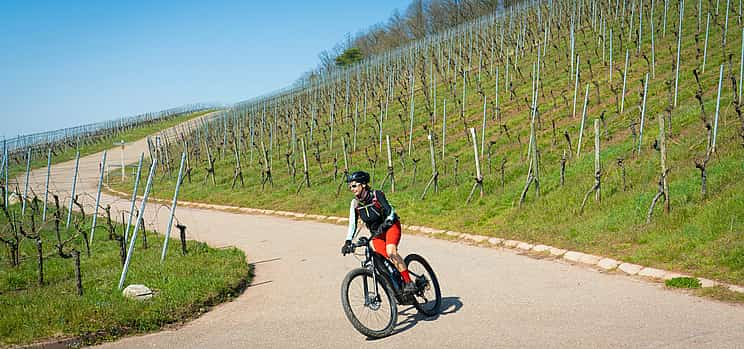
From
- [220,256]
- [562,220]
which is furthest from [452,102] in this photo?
[220,256]

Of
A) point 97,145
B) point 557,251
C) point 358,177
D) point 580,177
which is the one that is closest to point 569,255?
point 557,251

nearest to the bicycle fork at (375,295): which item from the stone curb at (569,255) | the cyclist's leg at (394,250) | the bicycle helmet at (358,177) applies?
the cyclist's leg at (394,250)

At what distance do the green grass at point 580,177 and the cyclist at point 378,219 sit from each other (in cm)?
398

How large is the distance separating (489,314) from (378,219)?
155 centimetres

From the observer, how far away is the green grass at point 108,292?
696cm

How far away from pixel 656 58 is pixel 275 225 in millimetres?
16399

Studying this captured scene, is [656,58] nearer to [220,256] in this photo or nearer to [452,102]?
[452,102]

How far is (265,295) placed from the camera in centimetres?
865

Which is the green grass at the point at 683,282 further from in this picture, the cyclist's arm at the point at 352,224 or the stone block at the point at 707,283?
the cyclist's arm at the point at 352,224

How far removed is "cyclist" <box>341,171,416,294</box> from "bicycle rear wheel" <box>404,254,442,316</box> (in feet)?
0.78

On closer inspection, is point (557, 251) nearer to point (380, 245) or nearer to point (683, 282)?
point (683, 282)

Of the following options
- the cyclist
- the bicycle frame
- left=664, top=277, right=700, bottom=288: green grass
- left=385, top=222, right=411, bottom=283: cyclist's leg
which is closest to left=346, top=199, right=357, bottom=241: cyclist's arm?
the cyclist

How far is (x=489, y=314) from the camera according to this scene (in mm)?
6867

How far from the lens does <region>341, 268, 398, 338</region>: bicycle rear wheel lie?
6309 millimetres
